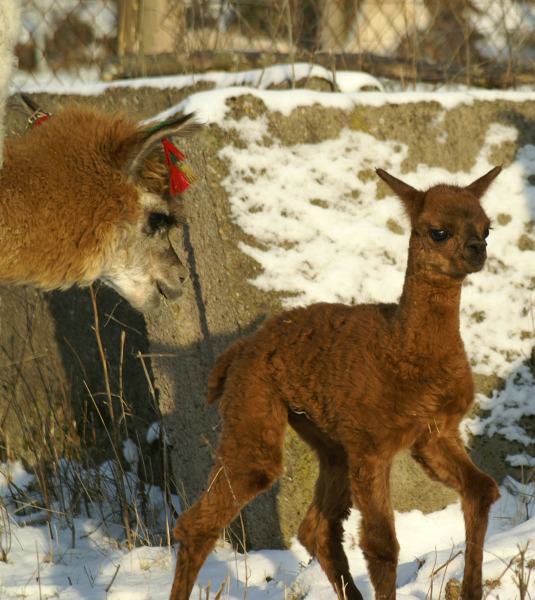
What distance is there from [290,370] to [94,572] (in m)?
1.62

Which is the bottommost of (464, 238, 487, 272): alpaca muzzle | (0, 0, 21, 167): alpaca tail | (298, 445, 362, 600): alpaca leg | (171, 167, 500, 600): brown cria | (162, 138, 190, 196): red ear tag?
(298, 445, 362, 600): alpaca leg

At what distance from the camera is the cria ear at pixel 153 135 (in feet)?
13.5

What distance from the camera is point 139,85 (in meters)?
7.09

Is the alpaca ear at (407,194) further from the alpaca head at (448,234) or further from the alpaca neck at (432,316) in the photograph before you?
the alpaca neck at (432,316)

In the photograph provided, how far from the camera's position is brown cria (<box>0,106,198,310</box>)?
4.14 meters

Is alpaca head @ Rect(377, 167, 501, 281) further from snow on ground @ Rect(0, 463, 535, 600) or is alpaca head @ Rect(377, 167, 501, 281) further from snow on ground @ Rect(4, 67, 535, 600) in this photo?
snow on ground @ Rect(4, 67, 535, 600)

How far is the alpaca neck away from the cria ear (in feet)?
3.61

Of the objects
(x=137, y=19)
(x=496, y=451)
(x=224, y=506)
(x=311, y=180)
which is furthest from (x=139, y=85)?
(x=224, y=506)

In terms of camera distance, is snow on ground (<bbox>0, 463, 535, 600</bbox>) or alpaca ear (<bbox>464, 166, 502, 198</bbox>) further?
snow on ground (<bbox>0, 463, 535, 600</bbox>)

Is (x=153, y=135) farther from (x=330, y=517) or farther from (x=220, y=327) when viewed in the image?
(x=330, y=517)

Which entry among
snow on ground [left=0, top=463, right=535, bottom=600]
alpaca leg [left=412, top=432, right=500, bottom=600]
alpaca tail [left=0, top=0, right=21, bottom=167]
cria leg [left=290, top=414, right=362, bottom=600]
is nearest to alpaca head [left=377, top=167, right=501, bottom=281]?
alpaca leg [left=412, top=432, right=500, bottom=600]

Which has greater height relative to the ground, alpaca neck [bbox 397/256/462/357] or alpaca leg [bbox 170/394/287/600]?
alpaca neck [bbox 397/256/462/357]

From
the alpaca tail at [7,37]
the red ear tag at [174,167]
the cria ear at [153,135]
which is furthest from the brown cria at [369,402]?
the alpaca tail at [7,37]

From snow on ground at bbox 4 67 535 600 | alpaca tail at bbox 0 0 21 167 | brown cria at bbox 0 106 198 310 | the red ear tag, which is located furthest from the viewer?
snow on ground at bbox 4 67 535 600
